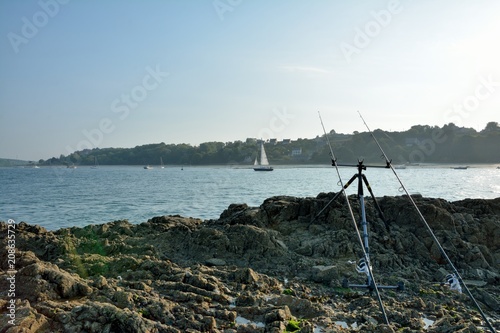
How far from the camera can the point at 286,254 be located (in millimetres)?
9609

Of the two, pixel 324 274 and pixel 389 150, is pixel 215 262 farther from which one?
pixel 389 150

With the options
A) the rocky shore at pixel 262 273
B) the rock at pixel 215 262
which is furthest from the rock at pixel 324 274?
the rock at pixel 215 262

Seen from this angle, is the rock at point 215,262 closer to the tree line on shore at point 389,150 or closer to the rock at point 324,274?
the rock at point 324,274

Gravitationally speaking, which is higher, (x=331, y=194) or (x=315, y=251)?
(x=331, y=194)

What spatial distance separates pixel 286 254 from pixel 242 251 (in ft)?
3.36

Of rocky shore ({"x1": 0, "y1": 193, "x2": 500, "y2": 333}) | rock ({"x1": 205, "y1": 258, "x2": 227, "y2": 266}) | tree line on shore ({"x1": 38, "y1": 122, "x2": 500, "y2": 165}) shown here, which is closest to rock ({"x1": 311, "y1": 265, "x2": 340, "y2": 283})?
Result: rocky shore ({"x1": 0, "y1": 193, "x2": 500, "y2": 333})

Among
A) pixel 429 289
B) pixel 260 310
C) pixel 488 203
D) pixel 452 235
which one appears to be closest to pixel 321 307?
pixel 260 310

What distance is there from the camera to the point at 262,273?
28.3 ft

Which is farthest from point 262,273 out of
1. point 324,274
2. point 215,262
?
point 324,274

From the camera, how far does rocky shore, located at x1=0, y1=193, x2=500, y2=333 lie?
5.66 metres

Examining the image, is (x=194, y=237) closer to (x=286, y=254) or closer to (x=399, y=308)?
(x=286, y=254)

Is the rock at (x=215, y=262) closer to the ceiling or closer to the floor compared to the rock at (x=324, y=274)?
closer to the ceiling

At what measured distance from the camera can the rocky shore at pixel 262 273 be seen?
18.6 ft

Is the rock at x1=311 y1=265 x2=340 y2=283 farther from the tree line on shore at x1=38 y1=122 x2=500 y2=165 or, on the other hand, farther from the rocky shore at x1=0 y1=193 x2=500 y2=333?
the tree line on shore at x1=38 y1=122 x2=500 y2=165
